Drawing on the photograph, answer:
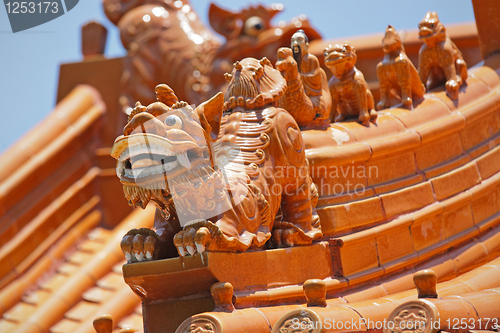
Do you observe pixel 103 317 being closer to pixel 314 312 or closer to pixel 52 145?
pixel 314 312

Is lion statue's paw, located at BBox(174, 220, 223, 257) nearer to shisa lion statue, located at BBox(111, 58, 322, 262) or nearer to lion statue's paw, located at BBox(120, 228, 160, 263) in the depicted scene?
shisa lion statue, located at BBox(111, 58, 322, 262)

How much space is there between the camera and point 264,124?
3752 millimetres

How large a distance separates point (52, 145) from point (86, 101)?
1.19 m

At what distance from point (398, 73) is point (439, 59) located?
1.87ft

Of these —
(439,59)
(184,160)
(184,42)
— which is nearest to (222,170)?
(184,160)

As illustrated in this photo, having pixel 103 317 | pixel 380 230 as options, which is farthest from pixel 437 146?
pixel 103 317

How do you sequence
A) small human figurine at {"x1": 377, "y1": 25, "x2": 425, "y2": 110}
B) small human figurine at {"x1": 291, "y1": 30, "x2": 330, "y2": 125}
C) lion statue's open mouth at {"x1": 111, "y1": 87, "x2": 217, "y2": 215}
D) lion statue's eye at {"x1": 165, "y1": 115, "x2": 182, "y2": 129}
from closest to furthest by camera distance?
lion statue's open mouth at {"x1": 111, "y1": 87, "x2": 217, "y2": 215} → lion statue's eye at {"x1": 165, "y1": 115, "x2": 182, "y2": 129} → small human figurine at {"x1": 291, "y1": 30, "x2": 330, "y2": 125} → small human figurine at {"x1": 377, "y1": 25, "x2": 425, "y2": 110}

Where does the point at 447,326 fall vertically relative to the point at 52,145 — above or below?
below

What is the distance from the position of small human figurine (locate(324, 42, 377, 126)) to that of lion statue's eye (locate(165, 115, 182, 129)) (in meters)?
1.81

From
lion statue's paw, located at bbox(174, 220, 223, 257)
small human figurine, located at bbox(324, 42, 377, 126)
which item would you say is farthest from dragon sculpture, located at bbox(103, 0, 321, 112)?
lion statue's paw, located at bbox(174, 220, 223, 257)

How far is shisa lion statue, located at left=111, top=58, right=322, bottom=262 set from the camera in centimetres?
308

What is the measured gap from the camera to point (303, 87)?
4.47 metres

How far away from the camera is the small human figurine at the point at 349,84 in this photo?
15.1 feet

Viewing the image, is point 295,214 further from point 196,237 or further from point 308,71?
point 308,71
